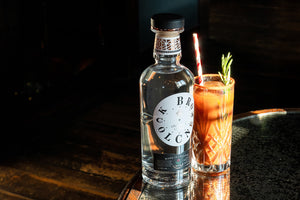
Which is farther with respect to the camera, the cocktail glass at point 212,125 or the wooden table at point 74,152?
the wooden table at point 74,152

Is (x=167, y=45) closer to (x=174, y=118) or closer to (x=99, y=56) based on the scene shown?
(x=174, y=118)

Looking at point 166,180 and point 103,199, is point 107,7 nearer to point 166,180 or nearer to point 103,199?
point 103,199

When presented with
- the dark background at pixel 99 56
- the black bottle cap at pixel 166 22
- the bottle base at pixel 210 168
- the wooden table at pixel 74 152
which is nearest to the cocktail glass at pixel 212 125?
the bottle base at pixel 210 168

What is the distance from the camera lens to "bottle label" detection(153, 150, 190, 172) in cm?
72

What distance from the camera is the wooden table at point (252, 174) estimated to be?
0.73m

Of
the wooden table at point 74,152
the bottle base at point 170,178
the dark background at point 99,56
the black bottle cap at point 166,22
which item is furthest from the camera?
the dark background at point 99,56

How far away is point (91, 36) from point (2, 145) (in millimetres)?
997

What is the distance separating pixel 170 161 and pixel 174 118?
8cm

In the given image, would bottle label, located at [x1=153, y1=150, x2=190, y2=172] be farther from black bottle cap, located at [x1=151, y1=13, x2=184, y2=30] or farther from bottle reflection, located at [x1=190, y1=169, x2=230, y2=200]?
black bottle cap, located at [x1=151, y1=13, x2=184, y2=30]

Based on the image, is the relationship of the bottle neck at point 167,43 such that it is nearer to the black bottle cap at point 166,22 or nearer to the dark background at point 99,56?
the black bottle cap at point 166,22

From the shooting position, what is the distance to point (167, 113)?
687 millimetres

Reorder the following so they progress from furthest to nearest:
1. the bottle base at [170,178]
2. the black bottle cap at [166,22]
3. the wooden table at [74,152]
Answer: the wooden table at [74,152], the bottle base at [170,178], the black bottle cap at [166,22]

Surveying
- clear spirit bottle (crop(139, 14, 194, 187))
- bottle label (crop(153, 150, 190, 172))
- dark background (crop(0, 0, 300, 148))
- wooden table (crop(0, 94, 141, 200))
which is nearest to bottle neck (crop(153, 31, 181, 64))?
clear spirit bottle (crop(139, 14, 194, 187))

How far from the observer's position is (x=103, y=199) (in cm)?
154
